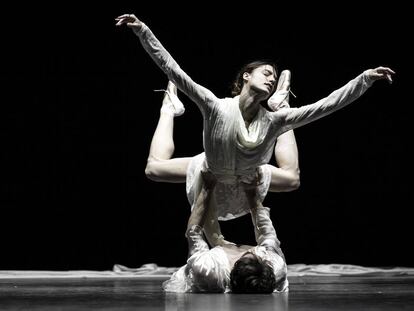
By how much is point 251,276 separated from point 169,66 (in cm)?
80

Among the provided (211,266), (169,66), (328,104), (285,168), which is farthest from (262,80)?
(211,266)

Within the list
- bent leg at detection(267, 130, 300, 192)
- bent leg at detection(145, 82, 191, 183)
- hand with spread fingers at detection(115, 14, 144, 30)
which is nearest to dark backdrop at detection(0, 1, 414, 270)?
bent leg at detection(145, 82, 191, 183)

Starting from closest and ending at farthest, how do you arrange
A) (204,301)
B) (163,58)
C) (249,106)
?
(204,301) < (163,58) < (249,106)

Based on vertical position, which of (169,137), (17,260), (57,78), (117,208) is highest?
(57,78)

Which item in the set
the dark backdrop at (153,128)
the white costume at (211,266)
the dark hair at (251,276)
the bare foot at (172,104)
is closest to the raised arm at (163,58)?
the white costume at (211,266)

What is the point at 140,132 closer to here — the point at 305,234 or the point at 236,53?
the point at 236,53

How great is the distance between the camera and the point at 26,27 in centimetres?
444

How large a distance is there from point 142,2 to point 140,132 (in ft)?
2.72

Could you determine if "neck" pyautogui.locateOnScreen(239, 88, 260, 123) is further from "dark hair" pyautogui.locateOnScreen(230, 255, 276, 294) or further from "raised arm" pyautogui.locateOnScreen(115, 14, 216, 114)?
"dark hair" pyautogui.locateOnScreen(230, 255, 276, 294)

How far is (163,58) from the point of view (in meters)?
2.56

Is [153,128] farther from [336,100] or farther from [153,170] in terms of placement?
[336,100]

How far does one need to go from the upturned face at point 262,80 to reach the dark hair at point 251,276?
683 mm

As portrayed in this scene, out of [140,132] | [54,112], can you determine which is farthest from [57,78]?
[140,132]

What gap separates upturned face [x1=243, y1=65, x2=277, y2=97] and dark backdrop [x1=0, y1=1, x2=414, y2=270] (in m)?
1.78
